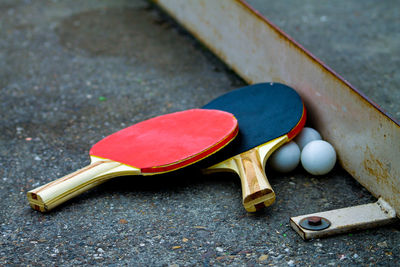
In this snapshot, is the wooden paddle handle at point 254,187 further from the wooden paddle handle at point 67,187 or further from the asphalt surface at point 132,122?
the wooden paddle handle at point 67,187

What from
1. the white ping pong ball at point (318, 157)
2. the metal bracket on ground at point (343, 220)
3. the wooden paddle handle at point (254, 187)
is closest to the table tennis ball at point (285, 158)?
the white ping pong ball at point (318, 157)

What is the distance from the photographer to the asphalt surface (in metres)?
2.62

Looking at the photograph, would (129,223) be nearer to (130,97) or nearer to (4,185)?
(4,185)

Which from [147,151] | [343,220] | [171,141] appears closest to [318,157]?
[343,220]

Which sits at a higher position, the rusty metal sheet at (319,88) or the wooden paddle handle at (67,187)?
the rusty metal sheet at (319,88)

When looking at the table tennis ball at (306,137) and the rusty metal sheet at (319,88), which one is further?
the table tennis ball at (306,137)

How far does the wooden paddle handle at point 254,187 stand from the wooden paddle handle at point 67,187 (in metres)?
0.75

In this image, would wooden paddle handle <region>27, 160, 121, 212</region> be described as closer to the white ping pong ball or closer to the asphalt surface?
the asphalt surface

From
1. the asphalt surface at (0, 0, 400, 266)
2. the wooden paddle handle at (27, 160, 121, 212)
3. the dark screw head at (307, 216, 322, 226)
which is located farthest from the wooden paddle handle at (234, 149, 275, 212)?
the wooden paddle handle at (27, 160, 121, 212)

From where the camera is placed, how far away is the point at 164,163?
294 cm

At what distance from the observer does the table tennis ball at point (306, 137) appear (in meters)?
3.30

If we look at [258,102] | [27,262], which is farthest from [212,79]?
[27,262]

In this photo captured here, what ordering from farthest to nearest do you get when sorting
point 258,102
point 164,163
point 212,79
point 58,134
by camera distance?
point 212,79, point 58,134, point 258,102, point 164,163

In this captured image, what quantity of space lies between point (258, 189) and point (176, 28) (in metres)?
3.39
